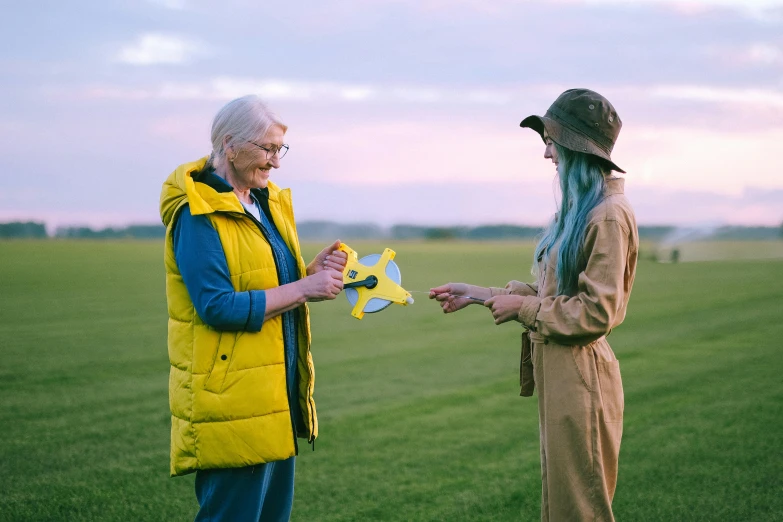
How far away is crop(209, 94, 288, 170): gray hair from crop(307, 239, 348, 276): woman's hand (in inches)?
24.8

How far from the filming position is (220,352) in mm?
2895

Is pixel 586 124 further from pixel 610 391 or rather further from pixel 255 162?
pixel 255 162

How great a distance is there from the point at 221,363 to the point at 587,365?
1.37 metres

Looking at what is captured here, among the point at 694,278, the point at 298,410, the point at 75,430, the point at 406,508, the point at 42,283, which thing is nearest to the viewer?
the point at 298,410

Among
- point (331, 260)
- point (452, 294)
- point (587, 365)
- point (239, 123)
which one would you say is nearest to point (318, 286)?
point (331, 260)

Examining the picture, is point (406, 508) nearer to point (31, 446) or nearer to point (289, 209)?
point (289, 209)

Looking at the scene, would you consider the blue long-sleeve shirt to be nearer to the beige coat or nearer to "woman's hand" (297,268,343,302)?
"woman's hand" (297,268,343,302)

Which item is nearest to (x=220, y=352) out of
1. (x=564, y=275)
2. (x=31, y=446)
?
(x=564, y=275)

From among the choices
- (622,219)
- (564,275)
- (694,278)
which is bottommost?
(694,278)

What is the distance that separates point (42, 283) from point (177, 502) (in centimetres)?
1813

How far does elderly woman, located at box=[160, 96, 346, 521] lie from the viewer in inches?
112

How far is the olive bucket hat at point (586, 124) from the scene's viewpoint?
2.92 m

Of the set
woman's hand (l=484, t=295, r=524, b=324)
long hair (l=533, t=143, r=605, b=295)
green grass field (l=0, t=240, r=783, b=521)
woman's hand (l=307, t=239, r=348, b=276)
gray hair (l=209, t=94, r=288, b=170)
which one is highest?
gray hair (l=209, t=94, r=288, b=170)

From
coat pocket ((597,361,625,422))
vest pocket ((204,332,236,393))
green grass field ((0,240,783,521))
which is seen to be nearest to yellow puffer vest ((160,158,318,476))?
vest pocket ((204,332,236,393))
